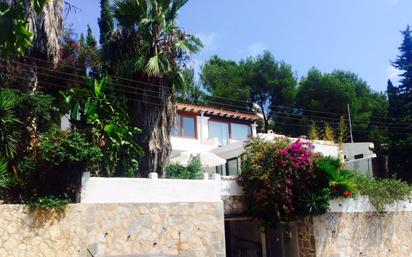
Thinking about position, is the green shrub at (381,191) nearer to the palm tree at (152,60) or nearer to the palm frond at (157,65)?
the palm tree at (152,60)

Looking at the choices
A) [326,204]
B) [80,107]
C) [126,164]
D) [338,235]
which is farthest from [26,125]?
[338,235]

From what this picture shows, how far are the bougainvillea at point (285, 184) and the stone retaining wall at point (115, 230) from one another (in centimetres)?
188

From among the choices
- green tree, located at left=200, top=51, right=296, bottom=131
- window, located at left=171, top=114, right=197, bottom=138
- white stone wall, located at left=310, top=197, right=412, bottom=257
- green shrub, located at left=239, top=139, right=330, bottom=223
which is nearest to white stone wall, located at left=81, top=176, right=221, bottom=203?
green shrub, located at left=239, top=139, right=330, bottom=223

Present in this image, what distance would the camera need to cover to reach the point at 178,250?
13.7 m

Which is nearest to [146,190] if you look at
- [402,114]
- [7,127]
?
[7,127]

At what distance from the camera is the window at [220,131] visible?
29297 mm

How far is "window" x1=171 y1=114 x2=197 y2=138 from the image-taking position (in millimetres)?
27109

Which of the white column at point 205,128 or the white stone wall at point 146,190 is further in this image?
the white column at point 205,128

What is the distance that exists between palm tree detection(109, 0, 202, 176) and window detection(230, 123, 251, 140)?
12.7 metres

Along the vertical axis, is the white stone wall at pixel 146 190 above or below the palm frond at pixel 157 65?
below

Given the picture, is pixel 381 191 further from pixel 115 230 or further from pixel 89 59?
pixel 89 59

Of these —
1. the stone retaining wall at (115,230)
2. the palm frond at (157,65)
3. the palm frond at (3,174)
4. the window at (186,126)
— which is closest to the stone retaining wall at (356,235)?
the stone retaining wall at (115,230)

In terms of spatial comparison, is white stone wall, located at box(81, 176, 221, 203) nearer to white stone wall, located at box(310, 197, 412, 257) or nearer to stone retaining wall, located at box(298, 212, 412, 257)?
stone retaining wall, located at box(298, 212, 412, 257)

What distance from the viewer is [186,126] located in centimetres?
2756
